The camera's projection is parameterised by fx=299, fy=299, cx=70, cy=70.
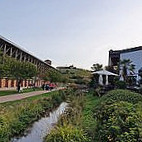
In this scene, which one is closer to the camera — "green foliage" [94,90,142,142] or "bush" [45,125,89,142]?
"green foliage" [94,90,142,142]

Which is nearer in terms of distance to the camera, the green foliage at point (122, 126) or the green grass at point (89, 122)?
the green foliage at point (122, 126)

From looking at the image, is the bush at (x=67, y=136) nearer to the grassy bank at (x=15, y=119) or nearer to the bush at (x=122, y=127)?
the bush at (x=122, y=127)

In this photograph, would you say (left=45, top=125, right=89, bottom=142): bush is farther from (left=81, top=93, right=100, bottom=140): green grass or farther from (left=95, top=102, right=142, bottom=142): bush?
(left=95, top=102, right=142, bottom=142): bush

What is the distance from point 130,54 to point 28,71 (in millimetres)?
16654

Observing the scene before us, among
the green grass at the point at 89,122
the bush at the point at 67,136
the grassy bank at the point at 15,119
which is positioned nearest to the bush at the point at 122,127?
the bush at the point at 67,136

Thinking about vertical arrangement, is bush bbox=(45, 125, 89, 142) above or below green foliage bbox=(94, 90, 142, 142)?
below

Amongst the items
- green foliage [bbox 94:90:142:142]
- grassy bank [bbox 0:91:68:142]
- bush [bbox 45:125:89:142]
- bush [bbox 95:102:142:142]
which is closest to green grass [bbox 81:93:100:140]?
bush [bbox 45:125:89:142]

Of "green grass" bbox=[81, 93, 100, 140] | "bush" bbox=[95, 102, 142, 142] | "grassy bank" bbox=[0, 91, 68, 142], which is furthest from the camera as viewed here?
"grassy bank" bbox=[0, 91, 68, 142]

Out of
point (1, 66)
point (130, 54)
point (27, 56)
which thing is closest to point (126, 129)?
point (1, 66)

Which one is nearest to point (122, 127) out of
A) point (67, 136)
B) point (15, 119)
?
point (67, 136)

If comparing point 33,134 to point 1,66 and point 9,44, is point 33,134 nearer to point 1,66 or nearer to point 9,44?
point 1,66

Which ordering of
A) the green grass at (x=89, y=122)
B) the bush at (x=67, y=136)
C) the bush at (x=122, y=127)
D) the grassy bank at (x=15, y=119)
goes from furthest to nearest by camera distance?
the grassy bank at (x=15, y=119)
the green grass at (x=89, y=122)
the bush at (x=67, y=136)
the bush at (x=122, y=127)

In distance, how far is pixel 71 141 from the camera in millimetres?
8305

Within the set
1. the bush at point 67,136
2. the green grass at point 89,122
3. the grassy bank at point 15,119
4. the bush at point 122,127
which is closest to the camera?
the bush at point 122,127
